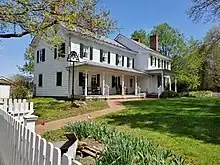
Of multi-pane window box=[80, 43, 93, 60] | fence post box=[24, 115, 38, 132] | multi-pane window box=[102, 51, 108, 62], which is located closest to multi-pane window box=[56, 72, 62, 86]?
multi-pane window box=[80, 43, 93, 60]

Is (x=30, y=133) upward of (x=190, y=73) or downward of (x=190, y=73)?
downward

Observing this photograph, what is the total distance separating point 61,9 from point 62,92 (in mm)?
13795

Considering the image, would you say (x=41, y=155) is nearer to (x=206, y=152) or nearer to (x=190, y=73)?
(x=206, y=152)

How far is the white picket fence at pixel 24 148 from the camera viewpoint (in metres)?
2.23

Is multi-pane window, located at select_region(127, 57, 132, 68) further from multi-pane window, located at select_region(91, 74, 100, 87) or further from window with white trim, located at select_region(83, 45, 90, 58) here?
window with white trim, located at select_region(83, 45, 90, 58)

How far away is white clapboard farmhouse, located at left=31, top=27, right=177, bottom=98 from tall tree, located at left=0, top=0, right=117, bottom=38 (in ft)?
16.3

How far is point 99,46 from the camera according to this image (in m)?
30.5

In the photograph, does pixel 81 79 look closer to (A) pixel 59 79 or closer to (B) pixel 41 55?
(A) pixel 59 79

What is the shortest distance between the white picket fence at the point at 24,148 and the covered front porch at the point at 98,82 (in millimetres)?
20661

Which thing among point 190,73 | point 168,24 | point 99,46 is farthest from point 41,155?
point 168,24

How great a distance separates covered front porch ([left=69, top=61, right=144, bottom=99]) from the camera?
26469 millimetres

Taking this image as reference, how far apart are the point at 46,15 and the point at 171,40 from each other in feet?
145

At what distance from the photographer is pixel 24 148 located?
10.5 ft

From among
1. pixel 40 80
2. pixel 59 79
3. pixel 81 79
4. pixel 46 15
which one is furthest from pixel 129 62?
pixel 46 15
